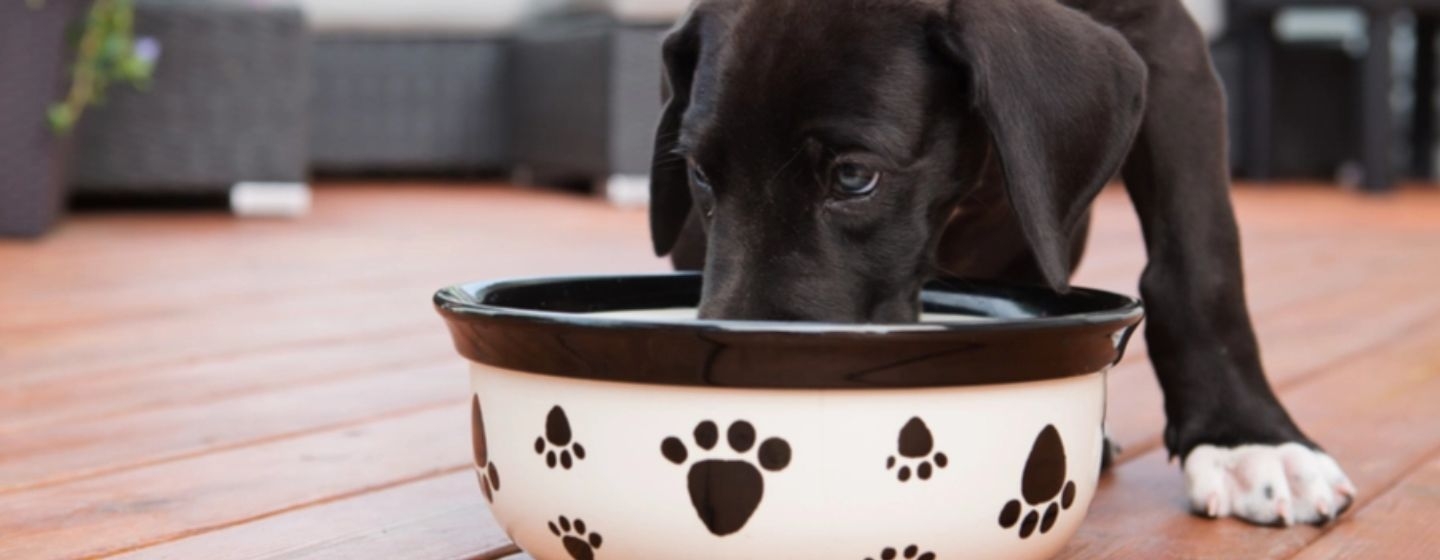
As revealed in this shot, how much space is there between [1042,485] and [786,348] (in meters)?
0.23

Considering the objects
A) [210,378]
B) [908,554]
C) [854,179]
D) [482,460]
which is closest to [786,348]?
[908,554]

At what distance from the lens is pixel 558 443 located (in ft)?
3.70

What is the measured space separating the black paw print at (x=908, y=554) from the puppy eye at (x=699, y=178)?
1.50 ft

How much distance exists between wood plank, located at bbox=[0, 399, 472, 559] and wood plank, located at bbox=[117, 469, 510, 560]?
0.03 metres

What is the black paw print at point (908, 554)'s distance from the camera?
1099mm

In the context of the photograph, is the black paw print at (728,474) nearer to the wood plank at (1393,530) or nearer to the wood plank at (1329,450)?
the wood plank at (1329,450)

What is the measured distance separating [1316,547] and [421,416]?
974 mm

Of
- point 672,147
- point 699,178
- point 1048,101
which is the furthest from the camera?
point 672,147

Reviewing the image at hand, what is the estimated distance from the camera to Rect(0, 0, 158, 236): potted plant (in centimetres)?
398

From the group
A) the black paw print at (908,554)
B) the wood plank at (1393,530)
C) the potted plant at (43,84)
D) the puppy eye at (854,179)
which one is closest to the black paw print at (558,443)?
the black paw print at (908,554)

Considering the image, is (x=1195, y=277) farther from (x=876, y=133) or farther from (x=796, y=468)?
(x=796, y=468)

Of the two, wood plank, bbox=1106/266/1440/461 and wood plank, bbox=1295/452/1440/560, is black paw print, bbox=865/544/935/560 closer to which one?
wood plank, bbox=1295/452/1440/560

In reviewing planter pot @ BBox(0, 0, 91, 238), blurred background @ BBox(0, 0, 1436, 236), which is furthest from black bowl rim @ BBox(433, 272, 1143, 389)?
planter pot @ BBox(0, 0, 91, 238)

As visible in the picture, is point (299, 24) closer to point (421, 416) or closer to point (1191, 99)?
point (421, 416)
